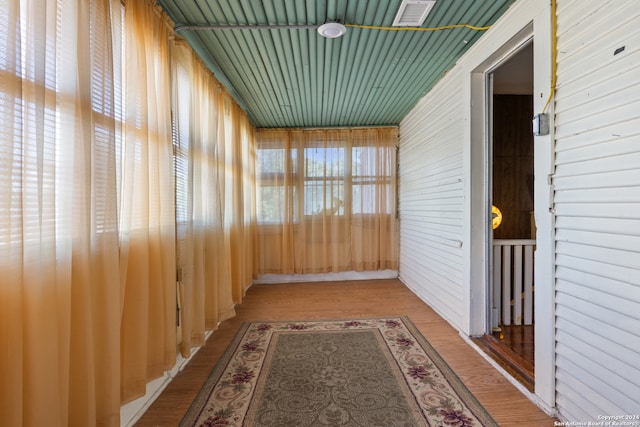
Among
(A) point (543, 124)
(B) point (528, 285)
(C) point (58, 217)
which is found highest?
(A) point (543, 124)

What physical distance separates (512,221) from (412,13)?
3.03m

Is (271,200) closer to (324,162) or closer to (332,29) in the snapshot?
(324,162)

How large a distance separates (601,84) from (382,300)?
3001mm

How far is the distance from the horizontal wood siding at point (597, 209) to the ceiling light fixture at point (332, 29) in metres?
1.31

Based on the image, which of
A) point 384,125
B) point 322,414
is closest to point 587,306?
point 322,414

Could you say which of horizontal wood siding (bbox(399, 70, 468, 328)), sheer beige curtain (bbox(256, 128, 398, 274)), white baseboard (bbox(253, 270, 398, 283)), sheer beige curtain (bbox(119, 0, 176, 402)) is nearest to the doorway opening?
horizontal wood siding (bbox(399, 70, 468, 328))

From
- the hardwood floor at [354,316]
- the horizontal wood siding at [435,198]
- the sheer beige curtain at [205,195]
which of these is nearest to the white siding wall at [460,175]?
the horizontal wood siding at [435,198]

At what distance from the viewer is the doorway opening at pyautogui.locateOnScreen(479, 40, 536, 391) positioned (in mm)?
2332

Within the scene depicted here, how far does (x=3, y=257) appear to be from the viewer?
2.81 feet

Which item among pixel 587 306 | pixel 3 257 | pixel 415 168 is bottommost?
pixel 587 306

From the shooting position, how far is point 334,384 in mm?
1911

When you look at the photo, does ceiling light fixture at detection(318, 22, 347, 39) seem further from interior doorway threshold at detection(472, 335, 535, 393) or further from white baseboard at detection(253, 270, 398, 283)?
white baseboard at detection(253, 270, 398, 283)

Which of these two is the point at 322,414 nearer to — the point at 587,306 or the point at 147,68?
the point at 587,306

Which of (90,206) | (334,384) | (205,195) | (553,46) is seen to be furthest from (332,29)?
(334,384)
